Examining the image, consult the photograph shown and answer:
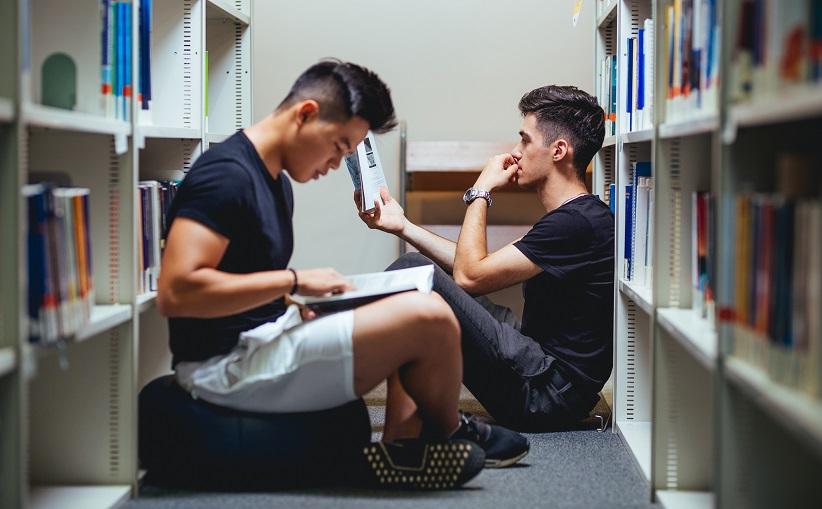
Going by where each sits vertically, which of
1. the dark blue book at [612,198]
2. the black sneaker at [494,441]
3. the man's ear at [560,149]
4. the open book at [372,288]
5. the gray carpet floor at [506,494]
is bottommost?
the gray carpet floor at [506,494]

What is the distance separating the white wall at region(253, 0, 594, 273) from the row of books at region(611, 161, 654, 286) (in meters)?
1.15

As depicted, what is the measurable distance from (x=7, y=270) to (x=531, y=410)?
1.60m

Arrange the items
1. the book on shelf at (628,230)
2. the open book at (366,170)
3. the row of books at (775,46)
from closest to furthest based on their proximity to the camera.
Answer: the row of books at (775,46)
the book on shelf at (628,230)
the open book at (366,170)

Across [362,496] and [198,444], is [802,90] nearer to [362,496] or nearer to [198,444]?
[362,496]

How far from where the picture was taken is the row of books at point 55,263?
176 centimetres

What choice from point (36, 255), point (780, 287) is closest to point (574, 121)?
→ point (780, 287)

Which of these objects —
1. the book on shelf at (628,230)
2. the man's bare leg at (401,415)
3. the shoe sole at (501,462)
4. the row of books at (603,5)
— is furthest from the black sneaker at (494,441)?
the row of books at (603,5)

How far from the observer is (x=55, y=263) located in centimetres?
182

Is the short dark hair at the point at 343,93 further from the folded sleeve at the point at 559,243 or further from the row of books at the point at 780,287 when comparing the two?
the row of books at the point at 780,287

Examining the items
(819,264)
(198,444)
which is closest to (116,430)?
(198,444)

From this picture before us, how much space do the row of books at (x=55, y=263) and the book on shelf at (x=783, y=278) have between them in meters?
1.15

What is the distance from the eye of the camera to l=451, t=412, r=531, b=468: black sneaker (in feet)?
8.13

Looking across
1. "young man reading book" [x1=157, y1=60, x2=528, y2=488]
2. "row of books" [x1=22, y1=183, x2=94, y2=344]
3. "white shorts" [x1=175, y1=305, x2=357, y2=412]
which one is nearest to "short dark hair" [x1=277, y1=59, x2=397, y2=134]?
"young man reading book" [x1=157, y1=60, x2=528, y2=488]

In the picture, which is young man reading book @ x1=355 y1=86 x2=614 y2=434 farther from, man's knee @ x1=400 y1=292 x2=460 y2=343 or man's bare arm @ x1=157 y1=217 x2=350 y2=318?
man's bare arm @ x1=157 y1=217 x2=350 y2=318
